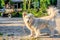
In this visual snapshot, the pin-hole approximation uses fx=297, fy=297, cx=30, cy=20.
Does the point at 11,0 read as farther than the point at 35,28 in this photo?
Yes

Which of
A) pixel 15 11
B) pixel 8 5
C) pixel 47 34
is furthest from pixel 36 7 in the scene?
pixel 47 34

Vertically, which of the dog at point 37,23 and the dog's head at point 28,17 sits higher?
the dog's head at point 28,17

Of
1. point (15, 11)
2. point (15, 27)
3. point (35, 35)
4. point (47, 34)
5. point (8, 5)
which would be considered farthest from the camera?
point (8, 5)

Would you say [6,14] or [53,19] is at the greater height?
[53,19]

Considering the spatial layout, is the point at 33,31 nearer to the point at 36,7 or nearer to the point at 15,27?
the point at 15,27

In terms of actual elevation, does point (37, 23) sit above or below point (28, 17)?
below

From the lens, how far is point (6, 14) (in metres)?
16.8

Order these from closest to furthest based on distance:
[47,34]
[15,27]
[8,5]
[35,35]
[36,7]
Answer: [35,35] < [47,34] < [15,27] < [36,7] < [8,5]

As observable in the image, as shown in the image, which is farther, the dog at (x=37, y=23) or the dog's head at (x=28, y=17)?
the dog at (x=37, y=23)

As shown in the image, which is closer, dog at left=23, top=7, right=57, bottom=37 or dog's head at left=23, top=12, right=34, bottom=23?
dog's head at left=23, top=12, right=34, bottom=23

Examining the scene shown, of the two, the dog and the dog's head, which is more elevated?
the dog's head

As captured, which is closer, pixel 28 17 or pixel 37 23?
pixel 28 17

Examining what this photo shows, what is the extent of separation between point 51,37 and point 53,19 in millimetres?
558

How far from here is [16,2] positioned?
1998cm
